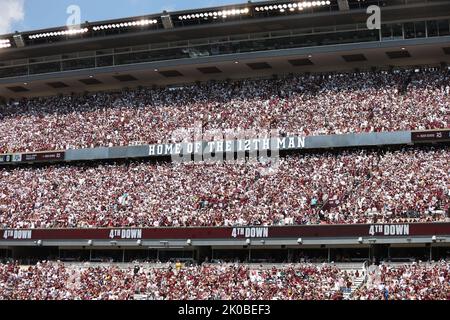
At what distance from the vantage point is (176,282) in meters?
37.9

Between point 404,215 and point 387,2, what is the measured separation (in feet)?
52.7

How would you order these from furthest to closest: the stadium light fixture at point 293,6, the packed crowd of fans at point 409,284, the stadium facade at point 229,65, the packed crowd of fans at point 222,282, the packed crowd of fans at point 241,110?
the stadium light fixture at point 293,6 → the packed crowd of fans at point 241,110 → the stadium facade at point 229,65 → the packed crowd of fans at point 222,282 → the packed crowd of fans at point 409,284

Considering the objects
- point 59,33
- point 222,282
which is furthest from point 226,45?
point 222,282

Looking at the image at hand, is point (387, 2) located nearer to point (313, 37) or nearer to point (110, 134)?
point (313, 37)

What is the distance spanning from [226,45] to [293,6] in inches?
240

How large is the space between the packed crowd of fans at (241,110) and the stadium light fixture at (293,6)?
5.52 metres

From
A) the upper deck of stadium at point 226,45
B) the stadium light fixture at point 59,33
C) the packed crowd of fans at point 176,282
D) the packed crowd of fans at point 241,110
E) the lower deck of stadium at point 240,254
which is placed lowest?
the packed crowd of fans at point 176,282

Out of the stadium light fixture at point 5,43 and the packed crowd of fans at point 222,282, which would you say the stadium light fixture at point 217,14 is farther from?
the packed crowd of fans at point 222,282

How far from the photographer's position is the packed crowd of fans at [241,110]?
44.5m

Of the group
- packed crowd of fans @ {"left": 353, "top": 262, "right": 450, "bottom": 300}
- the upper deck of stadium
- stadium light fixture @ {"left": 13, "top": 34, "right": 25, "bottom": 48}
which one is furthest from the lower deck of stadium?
stadium light fixture @ {"left": 13, "top": 34, "right": 25, "bottom": 48}

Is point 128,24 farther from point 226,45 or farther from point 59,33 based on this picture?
point 226,45

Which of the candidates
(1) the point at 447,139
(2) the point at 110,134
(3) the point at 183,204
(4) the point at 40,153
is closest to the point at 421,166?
(1) the point at 447,139

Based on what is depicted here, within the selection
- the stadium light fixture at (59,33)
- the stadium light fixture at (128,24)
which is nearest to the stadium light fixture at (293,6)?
the stadium light fixture at (128,24)

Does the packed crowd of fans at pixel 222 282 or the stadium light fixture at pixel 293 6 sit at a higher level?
the stadium light fixture at pixel 293 6
